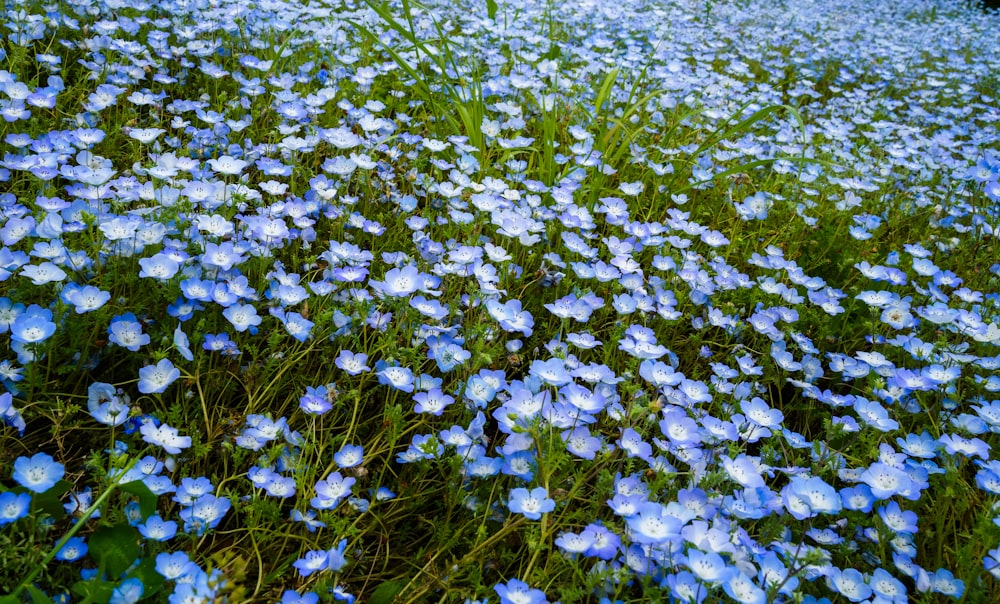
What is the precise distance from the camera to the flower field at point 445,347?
1.49 meters

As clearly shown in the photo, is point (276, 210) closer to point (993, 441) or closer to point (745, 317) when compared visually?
point (745, 317)

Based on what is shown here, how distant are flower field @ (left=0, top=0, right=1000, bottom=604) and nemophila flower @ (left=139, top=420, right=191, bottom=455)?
0.04 feet

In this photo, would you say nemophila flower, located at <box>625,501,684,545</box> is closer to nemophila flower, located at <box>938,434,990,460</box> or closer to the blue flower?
the blue flower

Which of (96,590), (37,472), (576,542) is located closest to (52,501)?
(37,472)

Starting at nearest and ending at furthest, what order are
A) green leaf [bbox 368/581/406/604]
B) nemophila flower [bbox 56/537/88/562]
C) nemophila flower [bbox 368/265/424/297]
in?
nemophila flower [bbox 56/537/88/562]
green leaf [bbox 368/581/406/604]
nemophila flower [bbox 368/265/424/297]

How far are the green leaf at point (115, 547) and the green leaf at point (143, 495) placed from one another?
0.04 m

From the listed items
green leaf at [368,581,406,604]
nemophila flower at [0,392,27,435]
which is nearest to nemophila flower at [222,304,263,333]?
nemophila flower at [0,392,27,435]

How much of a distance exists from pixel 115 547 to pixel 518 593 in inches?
30.3

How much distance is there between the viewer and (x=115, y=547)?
1.32 m

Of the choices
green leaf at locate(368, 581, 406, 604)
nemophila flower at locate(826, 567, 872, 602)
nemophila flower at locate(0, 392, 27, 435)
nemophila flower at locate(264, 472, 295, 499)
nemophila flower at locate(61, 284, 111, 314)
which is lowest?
green leaf at locate(368, 581, 406, 604)

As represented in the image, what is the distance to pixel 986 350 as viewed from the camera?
2.49 metres

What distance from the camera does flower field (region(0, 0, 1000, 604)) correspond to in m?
1.49

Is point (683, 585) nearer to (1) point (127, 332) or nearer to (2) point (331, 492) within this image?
(2) point (331, 492)

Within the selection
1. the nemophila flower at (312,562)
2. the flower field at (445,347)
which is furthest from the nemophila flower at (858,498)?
the nemophila flower at (312,562)
